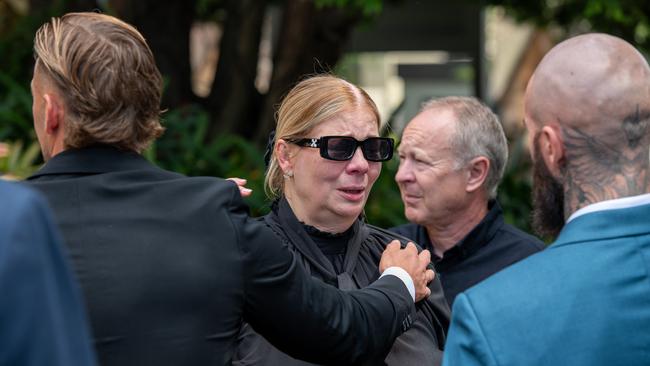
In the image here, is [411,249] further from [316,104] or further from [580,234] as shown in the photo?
[580,234]

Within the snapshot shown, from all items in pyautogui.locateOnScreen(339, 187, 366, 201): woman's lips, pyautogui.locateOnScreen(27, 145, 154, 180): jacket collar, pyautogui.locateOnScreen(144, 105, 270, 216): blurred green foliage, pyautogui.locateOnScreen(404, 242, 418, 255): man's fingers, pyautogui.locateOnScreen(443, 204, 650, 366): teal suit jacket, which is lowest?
pyautogui.locateOnScreen(144, 105, 270, 216): blurred green foliage

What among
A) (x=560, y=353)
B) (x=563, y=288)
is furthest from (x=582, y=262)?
(x=560, y=353)

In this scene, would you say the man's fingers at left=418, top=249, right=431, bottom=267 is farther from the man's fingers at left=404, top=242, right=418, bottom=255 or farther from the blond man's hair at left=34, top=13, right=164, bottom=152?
the blond man's hair at left=34, top=13, right=164, bottom=152

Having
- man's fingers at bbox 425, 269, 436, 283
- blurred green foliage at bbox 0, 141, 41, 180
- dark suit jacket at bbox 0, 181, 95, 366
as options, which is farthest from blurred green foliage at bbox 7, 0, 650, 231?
dark suit jacket at bbox 0, 181, 95, 366

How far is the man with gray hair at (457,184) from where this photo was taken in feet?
13.7

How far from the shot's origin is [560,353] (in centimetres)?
196

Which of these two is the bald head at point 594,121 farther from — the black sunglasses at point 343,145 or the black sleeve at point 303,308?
the black sunglasses at point 343,145

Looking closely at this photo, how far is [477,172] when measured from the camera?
168 inches

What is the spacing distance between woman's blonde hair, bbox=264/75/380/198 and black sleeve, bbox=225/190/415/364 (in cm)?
84

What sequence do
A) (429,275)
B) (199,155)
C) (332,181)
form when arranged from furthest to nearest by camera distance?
(199,155) → (332,181) → (429,275)

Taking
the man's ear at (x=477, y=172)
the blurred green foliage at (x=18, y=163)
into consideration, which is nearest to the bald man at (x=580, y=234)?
the man's ear at (x=477, y=172)

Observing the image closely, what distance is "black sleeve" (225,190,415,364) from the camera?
2301mm

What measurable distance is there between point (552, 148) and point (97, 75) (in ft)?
3.37

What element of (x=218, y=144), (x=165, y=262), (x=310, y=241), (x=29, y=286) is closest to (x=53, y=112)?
(x=165, y=262)
